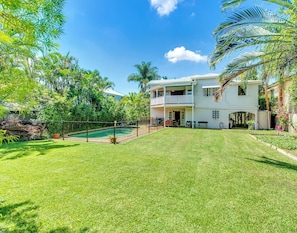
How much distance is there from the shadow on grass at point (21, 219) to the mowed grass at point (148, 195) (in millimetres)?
15

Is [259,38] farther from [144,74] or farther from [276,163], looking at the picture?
[144,74]

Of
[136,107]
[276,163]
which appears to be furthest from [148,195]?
[136,107]

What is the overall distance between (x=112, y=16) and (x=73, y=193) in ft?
46.7

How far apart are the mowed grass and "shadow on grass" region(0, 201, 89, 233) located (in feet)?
0.05

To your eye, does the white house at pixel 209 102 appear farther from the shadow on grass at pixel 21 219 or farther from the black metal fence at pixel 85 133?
the shadow on grass at pixel 21 219

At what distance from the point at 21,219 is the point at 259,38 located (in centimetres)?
885

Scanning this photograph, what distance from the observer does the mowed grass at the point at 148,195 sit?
2.88 m

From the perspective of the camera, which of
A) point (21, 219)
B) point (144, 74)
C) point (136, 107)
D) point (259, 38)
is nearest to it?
point (21, 219)

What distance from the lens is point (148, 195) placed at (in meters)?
3.87

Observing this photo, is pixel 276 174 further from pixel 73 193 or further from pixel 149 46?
pixel 149 46

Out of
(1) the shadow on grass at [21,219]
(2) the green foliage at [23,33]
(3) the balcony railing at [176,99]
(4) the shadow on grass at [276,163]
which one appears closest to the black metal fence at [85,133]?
(3) the balcony railing at [176,99]

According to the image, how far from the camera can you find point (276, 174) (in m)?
5.15

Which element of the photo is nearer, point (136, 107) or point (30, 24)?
point (30, 24)

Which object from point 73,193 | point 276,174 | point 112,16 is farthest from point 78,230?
point 112,16
